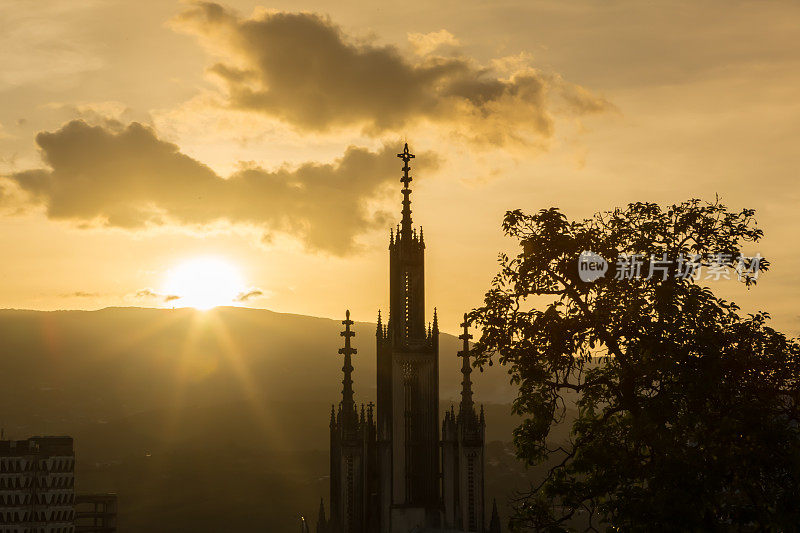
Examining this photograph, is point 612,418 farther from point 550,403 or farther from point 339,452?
point 339,452

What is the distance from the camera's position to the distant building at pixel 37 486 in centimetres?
7750

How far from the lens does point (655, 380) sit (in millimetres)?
23250

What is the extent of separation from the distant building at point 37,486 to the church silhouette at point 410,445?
127 ft

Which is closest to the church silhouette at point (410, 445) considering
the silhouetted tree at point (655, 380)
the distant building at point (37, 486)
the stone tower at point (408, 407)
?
the stone tower at point (408, 407)

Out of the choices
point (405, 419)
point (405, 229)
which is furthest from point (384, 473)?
point (405, 229)

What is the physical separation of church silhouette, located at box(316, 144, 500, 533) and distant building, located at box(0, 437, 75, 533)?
3865 cm

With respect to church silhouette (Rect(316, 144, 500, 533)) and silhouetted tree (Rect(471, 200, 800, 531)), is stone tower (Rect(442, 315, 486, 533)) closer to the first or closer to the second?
church silhouette (Rect(316, 144, 500, 533))

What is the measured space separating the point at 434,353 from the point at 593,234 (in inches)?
877

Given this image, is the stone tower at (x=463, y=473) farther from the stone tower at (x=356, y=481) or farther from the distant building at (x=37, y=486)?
the distant building at (x=37, y=486)

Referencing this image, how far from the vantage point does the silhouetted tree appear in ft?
68.9

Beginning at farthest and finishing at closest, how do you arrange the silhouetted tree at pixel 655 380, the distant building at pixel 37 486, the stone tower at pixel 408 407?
the distant building at pixel 37 486
the stone tower at pixel 408 407
the silhouetted tree at pixel 655 380

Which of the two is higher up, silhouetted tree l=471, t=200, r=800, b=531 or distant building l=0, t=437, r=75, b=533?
silhouetted tree l=471, t=200, r=800, b=531

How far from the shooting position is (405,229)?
47.9 metres

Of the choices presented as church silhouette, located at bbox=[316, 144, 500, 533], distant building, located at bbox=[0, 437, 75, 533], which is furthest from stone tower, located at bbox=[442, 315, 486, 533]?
distant building, located at bbox=[0, 437, 75, 533]
